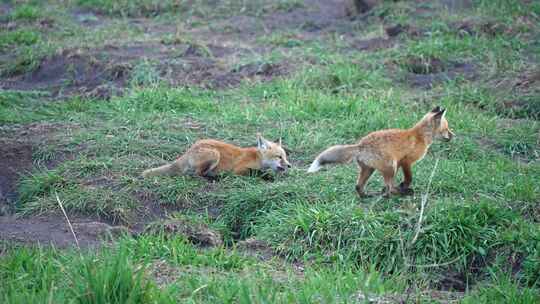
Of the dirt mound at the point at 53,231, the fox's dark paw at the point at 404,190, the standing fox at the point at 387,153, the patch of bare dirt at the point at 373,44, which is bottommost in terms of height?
the patch of bare dirt at the point at 373,44

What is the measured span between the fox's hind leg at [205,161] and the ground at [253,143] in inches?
4.9

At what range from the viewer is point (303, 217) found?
291 inches

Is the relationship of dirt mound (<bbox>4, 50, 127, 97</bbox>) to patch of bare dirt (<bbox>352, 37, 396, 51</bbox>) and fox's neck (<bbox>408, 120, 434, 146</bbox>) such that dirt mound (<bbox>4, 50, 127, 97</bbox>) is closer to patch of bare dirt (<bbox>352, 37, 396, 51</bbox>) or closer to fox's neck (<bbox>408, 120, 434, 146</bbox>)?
patch of bare dirt (<bbox>352, 37, 396, 51</bbox>)

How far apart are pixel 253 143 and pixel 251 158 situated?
32.7 inches

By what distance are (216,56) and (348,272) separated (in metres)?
7.99

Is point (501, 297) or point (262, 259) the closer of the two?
point (501, 297)

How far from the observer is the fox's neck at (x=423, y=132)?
7.78m

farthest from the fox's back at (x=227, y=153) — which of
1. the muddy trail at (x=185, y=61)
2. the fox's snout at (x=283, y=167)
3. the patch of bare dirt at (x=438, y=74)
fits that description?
the patch of bare dirt at (x=438, y=74)

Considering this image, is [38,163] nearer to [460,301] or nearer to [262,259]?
[262,259]

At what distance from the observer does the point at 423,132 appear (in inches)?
308

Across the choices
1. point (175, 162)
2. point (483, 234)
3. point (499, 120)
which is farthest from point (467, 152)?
point (175, 162)

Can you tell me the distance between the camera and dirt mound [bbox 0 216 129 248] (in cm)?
688

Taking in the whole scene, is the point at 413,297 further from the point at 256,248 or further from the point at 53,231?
the point at 53,231

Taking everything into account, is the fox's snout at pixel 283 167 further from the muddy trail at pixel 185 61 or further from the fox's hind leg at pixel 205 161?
the muddy trail at pixel 185 61
